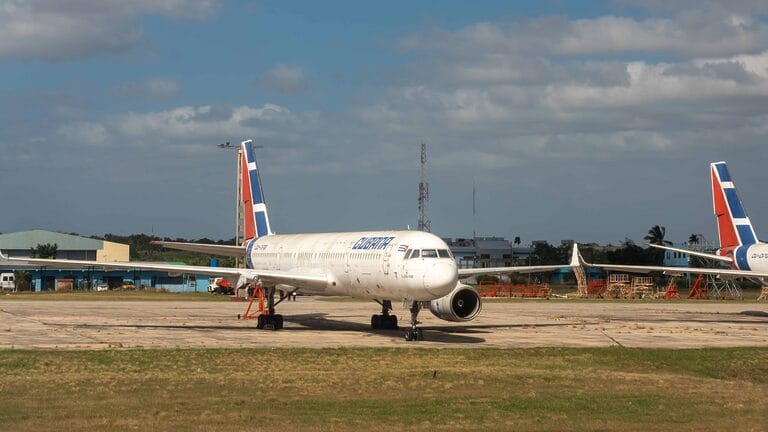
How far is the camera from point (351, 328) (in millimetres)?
39531

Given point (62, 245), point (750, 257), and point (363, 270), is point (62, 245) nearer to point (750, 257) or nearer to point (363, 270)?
point (750, 257)

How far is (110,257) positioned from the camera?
13075 centimetres

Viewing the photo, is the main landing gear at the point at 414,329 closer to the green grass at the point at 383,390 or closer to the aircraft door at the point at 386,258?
the aircraft door at the point at 386,258

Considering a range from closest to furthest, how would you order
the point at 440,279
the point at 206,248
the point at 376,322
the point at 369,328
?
the point at 440,279 < the point at 376,322 < the point at 369,328 < the point at 206,248

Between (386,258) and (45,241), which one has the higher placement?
(45,241)

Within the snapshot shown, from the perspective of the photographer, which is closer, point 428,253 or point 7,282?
point 428,253

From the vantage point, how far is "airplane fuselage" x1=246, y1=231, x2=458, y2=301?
1222 inches

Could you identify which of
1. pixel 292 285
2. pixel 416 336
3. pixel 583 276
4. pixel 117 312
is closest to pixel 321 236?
pixel 292 285

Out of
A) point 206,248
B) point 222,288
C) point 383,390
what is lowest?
point 383,390

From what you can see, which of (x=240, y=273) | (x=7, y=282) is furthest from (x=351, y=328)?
(x=7, y=282)

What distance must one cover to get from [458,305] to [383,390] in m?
13.2

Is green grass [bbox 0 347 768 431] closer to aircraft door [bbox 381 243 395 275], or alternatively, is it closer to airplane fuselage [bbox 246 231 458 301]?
airplane fuselage [bbox 246 231 458 301]

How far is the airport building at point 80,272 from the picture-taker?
104m

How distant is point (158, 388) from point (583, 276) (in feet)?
220
